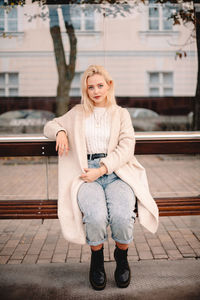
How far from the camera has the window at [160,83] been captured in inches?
483

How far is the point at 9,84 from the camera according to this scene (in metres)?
11.9

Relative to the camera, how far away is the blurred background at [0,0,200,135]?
11148 mm

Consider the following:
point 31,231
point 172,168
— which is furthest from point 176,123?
point 31,231

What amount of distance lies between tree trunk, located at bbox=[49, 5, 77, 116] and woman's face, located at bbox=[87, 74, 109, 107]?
25.5 feet

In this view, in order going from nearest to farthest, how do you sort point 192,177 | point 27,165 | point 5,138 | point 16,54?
point 5,138 < point 192,177 < point 27,165 < point 16,54

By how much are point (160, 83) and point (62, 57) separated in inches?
161

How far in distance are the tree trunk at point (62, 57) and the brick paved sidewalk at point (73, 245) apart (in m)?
7.17

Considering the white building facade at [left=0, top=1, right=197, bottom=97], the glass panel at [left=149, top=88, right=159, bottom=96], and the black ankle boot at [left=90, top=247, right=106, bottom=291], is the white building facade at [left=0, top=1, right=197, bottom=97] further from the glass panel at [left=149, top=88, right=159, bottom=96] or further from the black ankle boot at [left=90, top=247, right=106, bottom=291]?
the black ankle boot at [left=90, top=247, right=106, bottom=291]

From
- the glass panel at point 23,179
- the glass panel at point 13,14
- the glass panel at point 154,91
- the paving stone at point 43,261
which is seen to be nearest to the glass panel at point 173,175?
the glass panel at point 23,179

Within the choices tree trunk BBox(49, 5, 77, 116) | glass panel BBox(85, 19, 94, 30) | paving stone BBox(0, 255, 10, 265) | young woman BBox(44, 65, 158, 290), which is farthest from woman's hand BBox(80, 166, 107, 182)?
glass panel BBox(85, 19, 94, 30)

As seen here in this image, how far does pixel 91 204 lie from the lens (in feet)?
7.91

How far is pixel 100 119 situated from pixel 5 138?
1.09 m

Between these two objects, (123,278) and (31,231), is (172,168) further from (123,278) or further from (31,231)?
(123,278)

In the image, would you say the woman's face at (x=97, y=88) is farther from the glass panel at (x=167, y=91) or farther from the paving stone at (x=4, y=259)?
the glass panel at (x=167, y=91)
